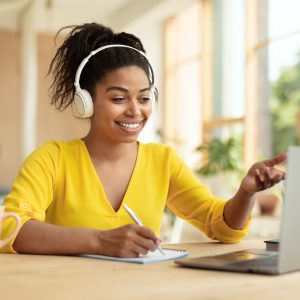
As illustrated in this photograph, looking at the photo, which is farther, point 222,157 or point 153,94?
point 222,157

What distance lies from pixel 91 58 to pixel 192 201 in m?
0.48

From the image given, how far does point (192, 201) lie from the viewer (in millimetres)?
1670

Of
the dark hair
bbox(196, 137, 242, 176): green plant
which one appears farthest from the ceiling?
the dark hair

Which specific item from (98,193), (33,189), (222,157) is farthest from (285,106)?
(33,189)

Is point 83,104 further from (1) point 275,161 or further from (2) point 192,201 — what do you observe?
(1) point 275,161

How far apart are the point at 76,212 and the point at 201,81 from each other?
6.91m

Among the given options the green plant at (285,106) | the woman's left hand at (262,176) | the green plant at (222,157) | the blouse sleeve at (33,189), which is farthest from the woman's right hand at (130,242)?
the green plant at (285,106)

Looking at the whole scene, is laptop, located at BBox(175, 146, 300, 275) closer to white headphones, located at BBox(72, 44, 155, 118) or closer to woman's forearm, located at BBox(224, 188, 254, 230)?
woman's forearm, located at BBox(224, 188, 254, 230)

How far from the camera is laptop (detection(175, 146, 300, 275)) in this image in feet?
2.90

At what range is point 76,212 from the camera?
1501 millimetres

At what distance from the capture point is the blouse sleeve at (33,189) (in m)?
1.34

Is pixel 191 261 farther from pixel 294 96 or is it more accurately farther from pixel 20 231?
pixel 294 96

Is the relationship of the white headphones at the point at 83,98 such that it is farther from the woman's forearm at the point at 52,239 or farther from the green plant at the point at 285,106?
the green plant at the point at 285,106

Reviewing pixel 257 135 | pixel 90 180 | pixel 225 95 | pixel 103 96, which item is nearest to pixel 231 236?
pixel 90 180
